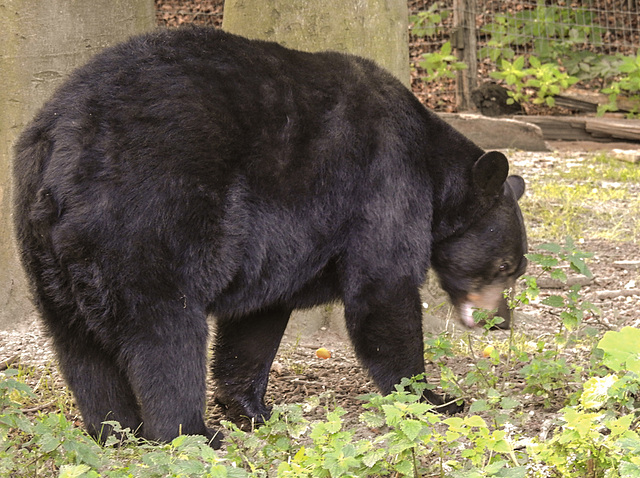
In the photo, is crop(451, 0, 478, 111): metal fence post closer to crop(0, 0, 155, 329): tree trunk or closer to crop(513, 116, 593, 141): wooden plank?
crop(513, 116, 593, 141): wooden plank

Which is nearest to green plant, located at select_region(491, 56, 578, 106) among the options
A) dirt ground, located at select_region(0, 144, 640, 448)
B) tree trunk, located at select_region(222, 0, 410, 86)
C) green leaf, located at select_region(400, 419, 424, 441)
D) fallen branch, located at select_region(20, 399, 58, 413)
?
dirt ground, located at select_region(0, 144, 640, 448)

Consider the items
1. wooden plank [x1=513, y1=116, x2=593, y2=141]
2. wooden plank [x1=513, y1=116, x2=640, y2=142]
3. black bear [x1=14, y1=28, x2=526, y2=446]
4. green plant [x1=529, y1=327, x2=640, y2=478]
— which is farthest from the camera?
wooden plank [x1=513, y1=116, x2=593, y2=141]

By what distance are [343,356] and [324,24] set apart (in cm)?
189

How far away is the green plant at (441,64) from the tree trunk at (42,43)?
7.09m

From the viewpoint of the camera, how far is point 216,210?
11.3 ft

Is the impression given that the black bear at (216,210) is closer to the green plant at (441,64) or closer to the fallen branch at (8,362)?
the fallen branch at (8,362)

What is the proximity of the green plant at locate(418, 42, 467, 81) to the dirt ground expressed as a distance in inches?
213

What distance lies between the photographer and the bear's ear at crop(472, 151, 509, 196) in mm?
4324

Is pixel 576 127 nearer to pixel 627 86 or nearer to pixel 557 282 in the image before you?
pixel 627 86

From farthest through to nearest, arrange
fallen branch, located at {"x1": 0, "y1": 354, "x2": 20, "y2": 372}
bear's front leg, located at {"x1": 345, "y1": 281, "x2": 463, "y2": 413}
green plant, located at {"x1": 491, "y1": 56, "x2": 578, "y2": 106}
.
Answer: green plant, located at {"x1": 491, "y1": 56, "x2": 578, "y2": 106}
fallen branch, located at {"x1": 0, "y1": 354, "x2": 20, "y2": 372}
bear's front leg, located at {"x1": 345, "y1": 281, "x2": 463, "y2": 413}

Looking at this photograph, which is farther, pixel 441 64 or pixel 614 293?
pixel 441 64

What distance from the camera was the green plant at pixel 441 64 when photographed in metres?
11.7

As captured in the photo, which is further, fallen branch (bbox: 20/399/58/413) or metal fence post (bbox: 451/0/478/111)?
metal fence post (bbox: 451/0/478/111)

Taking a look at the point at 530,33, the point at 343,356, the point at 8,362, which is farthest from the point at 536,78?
the point at 8,362
